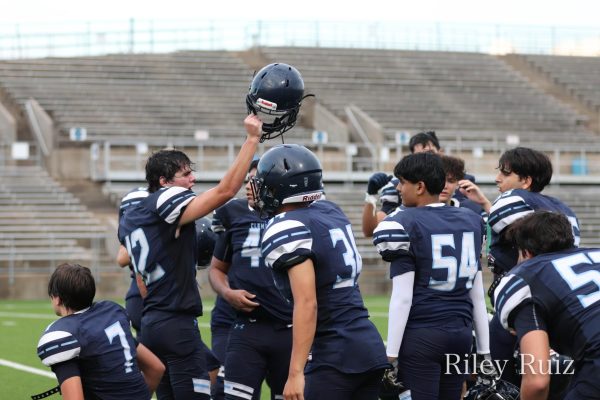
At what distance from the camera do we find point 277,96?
16.6 ft

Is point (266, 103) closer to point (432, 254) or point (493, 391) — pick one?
point (432, 254)

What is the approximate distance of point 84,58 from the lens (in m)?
27.4

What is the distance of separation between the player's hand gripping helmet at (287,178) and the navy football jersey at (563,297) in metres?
0.95

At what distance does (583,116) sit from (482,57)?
429 cm

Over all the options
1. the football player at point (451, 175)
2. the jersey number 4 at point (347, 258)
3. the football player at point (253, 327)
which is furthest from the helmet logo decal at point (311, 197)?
the football player at point (451, 175)

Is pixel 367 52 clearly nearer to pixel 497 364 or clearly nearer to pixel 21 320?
pixel 21 320

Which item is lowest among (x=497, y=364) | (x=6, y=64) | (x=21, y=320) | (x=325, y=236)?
(x=21, y=320)

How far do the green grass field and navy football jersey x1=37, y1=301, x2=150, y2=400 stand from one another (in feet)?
11.0

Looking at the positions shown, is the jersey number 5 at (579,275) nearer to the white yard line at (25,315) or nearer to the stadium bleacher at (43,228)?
the white yard line at (25,315)

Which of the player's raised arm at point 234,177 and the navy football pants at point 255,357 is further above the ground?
the player's raised arm at point 234,177

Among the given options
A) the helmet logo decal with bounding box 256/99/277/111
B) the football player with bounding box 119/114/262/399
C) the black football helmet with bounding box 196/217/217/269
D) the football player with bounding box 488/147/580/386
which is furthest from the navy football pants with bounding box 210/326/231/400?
the helmet logo decal with bounding box 256/99/277/111

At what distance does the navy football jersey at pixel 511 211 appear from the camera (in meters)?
5.80

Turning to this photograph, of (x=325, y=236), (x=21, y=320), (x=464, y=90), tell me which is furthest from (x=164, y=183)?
(x=464, y=90)

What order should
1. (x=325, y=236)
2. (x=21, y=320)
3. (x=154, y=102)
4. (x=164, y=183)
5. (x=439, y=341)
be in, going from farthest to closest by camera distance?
(x=154, y=102), (x=21, y=320), (x=164, y=183), (x=439, y=341), (x=325, y=236)
